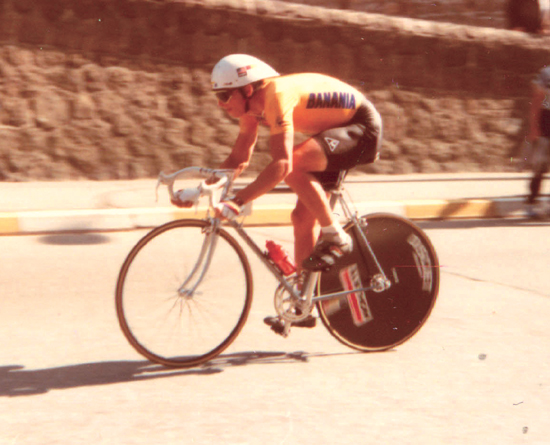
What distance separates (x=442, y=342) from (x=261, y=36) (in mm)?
7892

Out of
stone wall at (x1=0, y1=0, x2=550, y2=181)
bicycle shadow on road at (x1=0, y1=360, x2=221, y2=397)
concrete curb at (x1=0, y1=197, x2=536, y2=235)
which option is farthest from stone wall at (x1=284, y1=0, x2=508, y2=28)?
bicycle shadow on road at (x1=0, y1=360, x2=221, y2=397)

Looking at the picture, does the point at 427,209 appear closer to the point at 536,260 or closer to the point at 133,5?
the point at 536,260

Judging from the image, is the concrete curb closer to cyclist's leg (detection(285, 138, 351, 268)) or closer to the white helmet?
cyclist's leg (detection(285, 138, 351, 268))

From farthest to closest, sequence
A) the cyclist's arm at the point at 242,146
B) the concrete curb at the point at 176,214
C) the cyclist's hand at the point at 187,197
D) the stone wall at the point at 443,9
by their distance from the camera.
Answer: the stone wall at the point at 443,9 < the concrete curb at the point at 176,214 < the cyclist's arm at the point at 242,146 < the cyclist's hand at the point at 187,197

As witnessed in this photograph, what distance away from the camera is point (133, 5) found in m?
11.6

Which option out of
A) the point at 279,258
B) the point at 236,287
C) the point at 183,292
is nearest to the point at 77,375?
the point at 183,292

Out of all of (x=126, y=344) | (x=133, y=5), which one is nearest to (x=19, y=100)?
(x=133, y=5)

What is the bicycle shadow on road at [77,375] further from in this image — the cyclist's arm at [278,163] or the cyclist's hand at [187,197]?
the cyclist's arm at [278,163]

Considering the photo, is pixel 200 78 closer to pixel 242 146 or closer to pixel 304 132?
pixel 242 146

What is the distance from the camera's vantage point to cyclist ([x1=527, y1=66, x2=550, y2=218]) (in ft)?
30.5

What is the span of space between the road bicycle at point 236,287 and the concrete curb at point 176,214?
3431 millimetres

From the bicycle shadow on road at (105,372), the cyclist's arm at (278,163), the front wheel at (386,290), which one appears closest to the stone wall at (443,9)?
the front wheel at (386,290)

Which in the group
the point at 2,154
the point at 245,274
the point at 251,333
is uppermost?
the point at 245,274

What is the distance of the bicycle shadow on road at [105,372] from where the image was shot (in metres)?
4.14
